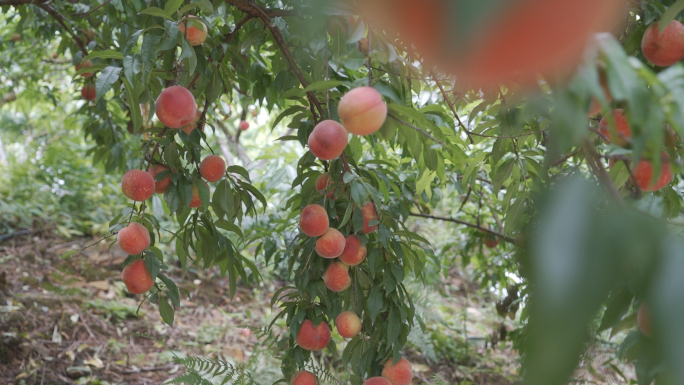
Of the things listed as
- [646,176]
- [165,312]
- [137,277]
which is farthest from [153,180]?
[646,176]

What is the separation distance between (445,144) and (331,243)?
38cm

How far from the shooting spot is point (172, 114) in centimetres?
99

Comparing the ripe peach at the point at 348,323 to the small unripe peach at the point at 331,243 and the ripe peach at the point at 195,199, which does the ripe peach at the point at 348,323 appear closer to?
the small unripe peach at the point at 331,243

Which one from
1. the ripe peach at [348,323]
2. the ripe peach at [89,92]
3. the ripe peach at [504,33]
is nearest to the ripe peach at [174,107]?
the ripe peach at [348,323]

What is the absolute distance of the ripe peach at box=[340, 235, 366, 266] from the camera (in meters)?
1.13

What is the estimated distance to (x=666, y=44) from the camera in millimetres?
716

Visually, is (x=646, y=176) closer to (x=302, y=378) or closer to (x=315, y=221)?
(x=315, y=221)

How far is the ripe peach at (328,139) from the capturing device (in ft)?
2.58

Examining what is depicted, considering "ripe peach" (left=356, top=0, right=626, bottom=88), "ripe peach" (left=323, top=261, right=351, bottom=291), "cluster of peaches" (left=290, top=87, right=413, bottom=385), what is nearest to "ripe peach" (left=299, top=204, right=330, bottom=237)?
"cluster of peaches" (left=290, top=87, right=413, bottom=385)

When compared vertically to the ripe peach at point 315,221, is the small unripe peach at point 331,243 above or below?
below

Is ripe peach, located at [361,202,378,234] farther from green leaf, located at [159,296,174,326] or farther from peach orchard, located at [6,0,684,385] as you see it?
green leaf, located at [159,296,174,326]

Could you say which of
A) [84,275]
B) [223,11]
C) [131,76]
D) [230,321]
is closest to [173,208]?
[131,76]

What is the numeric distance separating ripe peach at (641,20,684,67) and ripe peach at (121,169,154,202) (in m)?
0.95

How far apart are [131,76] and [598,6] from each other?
2.51 feet
